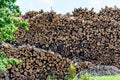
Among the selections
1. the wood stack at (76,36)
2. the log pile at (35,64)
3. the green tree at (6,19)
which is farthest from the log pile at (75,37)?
the green tree at (6,19)

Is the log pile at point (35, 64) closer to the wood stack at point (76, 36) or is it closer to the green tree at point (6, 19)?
the wood stack at point (76, 36)

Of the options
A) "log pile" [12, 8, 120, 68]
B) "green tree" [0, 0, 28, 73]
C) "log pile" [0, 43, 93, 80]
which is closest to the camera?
"green tree" [0, 0, 28, 73]

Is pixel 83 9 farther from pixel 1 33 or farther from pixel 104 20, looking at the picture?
pixel 1 33

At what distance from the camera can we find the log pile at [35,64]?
18.3m

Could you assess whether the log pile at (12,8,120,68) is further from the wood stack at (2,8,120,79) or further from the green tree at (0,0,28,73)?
the green tree at (0,0,28,73)

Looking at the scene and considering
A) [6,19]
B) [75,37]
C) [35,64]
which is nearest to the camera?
[6,19]

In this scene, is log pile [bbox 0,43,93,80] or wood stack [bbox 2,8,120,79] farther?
wood stack [bbox 2,8,120,79]

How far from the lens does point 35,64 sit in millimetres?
18609

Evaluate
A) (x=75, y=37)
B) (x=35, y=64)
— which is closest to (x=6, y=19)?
(x=35, y=64)

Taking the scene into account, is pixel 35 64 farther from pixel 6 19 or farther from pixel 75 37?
pixel 6 19

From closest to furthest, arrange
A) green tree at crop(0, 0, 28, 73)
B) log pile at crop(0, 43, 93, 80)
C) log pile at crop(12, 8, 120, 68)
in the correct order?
green tree at crop(0, 0, 28, 73) < log pile at crop(0, 43, 93, 80) < log pile at crop(12, 8, 120, 68)

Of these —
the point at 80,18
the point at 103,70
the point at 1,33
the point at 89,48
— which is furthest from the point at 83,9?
the point at 1,33

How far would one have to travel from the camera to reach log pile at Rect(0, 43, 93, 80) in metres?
18.3

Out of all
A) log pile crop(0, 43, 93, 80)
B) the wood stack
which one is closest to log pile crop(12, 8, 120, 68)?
the wood stack
